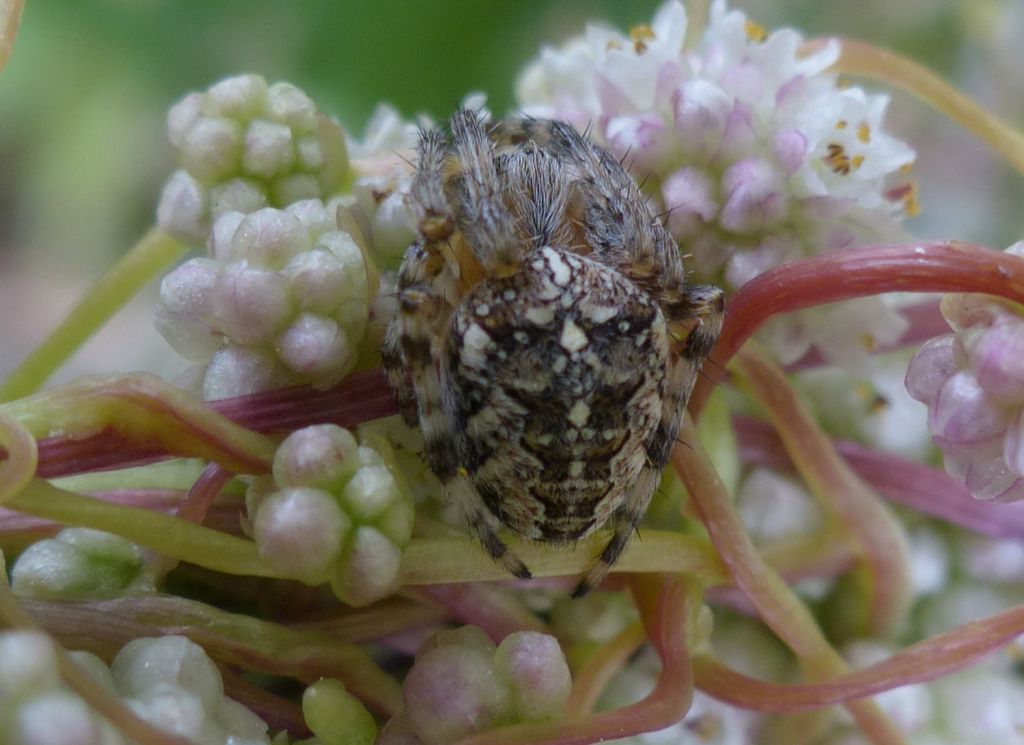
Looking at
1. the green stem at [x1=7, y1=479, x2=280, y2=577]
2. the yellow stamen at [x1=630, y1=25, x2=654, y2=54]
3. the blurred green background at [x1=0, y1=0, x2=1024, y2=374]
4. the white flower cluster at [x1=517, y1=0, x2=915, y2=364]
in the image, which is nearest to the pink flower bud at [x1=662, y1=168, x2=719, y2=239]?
the white flower cluster at [x1=517, y1=0, x2=915, y2=364]

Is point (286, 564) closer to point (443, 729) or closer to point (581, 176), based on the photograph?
point (443, 729)

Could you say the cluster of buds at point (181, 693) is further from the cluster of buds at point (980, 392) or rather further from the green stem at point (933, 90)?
the green stem at point (933, 90)

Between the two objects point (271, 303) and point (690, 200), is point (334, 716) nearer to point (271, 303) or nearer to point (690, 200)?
point (271, 303)

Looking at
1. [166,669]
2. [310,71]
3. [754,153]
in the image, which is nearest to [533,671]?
[166,669]

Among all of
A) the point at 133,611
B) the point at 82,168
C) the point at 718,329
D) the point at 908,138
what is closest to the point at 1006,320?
the point at 718,329

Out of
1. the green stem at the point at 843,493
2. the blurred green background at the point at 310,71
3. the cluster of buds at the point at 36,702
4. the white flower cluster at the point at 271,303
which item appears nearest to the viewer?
the cluster of buds at the point at 36,702

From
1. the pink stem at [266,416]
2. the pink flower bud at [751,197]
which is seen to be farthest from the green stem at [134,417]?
the pink flower bud at [751,197]
